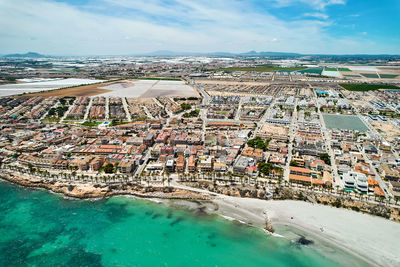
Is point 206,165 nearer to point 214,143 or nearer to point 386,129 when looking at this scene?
point 214,143

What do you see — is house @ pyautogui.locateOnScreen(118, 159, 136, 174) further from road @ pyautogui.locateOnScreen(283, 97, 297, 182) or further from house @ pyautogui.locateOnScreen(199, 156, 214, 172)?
road @ pyautogui.locateOnScreen(283, 97, 297, 182)

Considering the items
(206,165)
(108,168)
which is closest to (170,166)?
(206,165)

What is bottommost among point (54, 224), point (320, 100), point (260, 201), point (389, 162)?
point (54, 224)

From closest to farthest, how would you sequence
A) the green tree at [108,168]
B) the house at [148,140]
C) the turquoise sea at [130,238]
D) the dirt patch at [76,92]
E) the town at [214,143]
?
the turquoise sea at [130,238] < the town at [214,143] < the green tree at [108,168] < the house at [148,140] < the dirt patch at [76,92]

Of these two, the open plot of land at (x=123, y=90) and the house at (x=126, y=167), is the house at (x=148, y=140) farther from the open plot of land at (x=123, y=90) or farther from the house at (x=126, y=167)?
the open plot of land at (x=123, y=90)

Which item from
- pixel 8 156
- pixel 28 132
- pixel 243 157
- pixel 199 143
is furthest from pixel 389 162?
pixel 28 132

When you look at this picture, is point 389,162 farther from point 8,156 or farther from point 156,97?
point 156,97

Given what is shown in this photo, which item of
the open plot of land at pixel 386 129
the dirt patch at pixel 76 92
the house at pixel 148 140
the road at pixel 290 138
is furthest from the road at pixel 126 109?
the open plot of land at pixel 386 129
